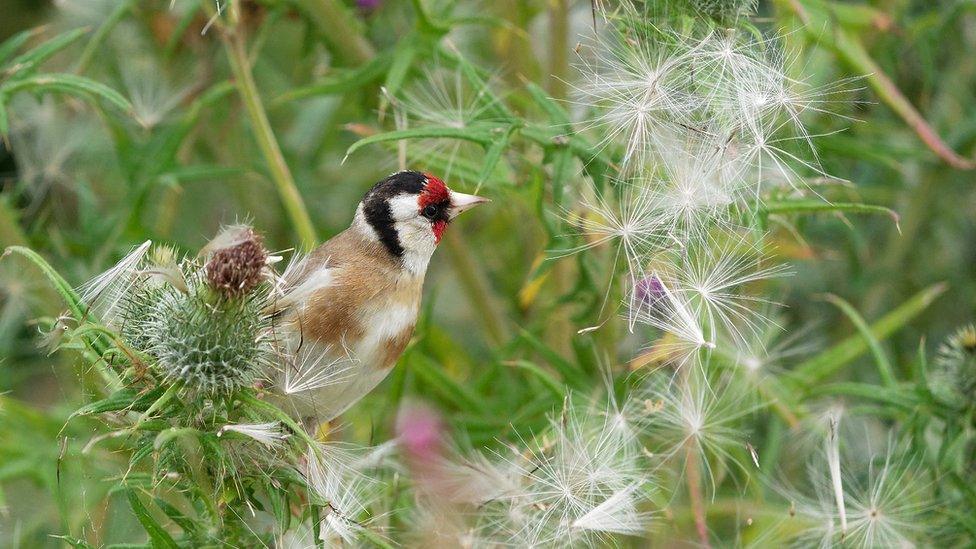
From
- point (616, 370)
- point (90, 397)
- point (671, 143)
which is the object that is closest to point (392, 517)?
point (616, 370)

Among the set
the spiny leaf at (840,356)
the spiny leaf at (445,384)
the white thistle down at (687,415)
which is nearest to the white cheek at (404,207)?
the spiny leaf at (445,384)

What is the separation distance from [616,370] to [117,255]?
3.96 feet

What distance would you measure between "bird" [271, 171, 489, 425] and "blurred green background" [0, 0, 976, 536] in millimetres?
142

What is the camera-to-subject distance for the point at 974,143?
309 cm

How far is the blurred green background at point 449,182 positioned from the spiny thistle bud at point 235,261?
0.74 metres

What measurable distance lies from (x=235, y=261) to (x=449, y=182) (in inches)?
Answer: 44.3

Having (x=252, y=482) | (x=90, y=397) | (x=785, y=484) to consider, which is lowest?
(x=785, y=484)

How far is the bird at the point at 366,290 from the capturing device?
6.75ft

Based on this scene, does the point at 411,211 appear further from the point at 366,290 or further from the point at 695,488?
the point at 695,488

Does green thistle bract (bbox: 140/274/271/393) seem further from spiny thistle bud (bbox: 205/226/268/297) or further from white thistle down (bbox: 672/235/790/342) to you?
white thistle down (bbox: 672/235/790/342)

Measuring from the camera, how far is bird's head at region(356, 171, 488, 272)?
2203 millimetres

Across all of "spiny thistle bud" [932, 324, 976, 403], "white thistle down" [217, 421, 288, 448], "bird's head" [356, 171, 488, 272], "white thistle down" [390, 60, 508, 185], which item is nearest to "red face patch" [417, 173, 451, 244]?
"bird's head" [356, 171, 488, 272]

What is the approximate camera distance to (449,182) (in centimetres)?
267

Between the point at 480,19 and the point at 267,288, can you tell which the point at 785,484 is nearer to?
the point at 480,19
